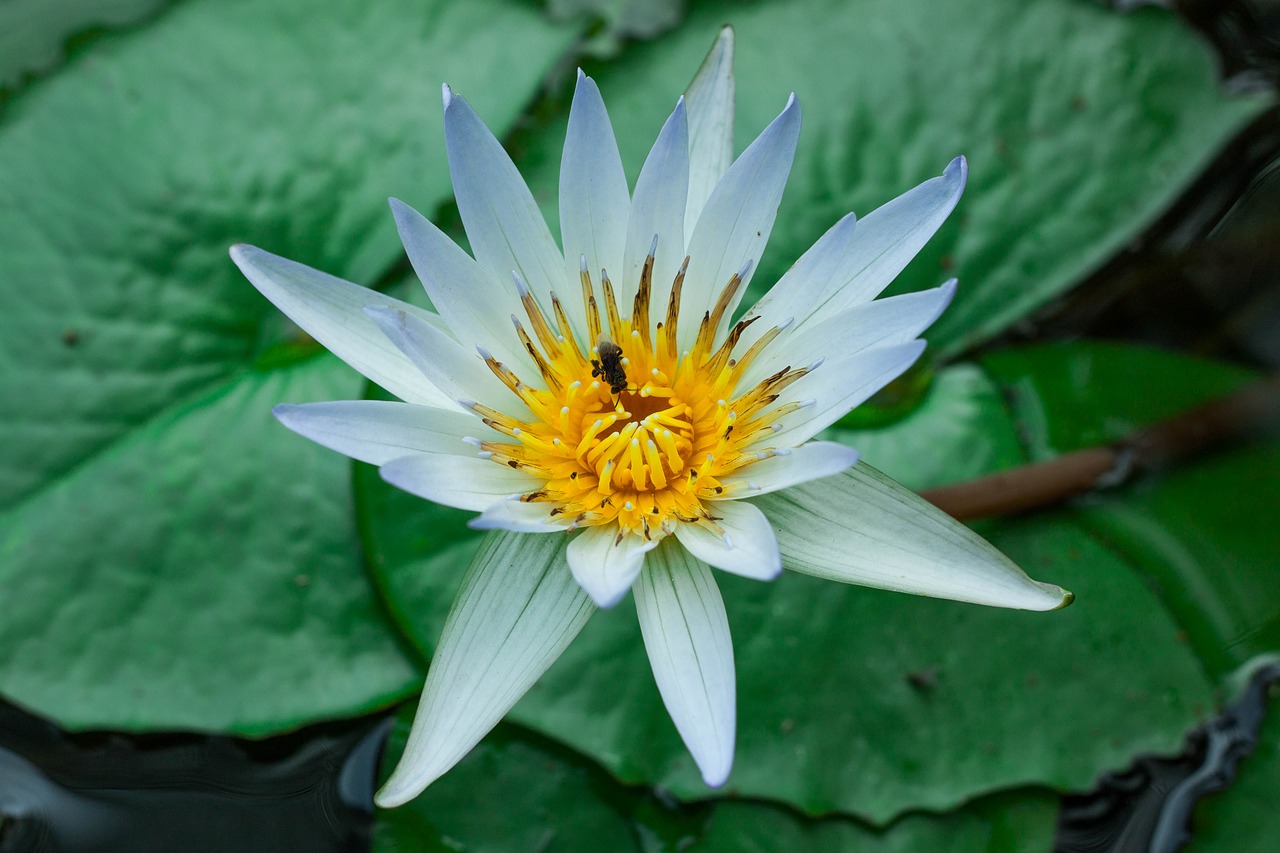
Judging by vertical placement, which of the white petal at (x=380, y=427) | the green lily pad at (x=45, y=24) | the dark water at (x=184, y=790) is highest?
the green lily pad at (x=45, y=24)

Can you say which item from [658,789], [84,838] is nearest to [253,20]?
[84,838]

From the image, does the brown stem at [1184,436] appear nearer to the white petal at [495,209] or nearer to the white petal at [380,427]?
the white petal at [495,209]

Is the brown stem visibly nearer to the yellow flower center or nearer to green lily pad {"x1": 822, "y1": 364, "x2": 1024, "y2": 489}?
green lily pad {"x1": 822, "y1": 364, "x2": 1024, "y2": 489}

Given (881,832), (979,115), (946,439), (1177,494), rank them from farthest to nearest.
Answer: (979,115)
(1177,494)
(946,439)
(881,832)

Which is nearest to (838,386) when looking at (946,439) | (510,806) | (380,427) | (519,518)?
(519,518)

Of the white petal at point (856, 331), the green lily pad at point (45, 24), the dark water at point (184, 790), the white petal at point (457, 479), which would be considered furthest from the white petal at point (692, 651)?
the green lily pad at point (45, 24)

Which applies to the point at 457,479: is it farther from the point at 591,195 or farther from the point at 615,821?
the point at 615,821

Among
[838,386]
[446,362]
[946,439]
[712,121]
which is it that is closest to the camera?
[838,386]
